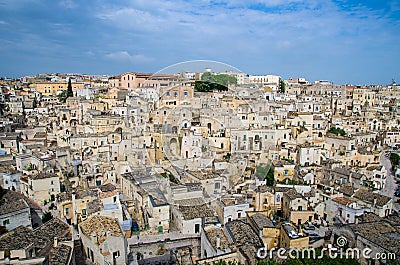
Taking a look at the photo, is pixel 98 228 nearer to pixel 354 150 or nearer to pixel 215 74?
pixel 215 74

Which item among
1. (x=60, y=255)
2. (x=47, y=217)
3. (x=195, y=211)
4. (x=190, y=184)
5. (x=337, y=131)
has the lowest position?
(x=47, y=217)

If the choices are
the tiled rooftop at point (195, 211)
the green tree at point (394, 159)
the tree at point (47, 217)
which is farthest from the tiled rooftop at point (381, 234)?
the green tree at point (394, 159)

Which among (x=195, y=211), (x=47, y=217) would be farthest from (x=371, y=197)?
(x=47, y=217)

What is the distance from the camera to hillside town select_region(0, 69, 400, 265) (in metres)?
5.59

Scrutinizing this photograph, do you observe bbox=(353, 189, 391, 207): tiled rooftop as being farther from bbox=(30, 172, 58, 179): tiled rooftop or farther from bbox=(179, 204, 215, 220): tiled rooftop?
bbox=(30, 172, 58, 179): tiled rooftop

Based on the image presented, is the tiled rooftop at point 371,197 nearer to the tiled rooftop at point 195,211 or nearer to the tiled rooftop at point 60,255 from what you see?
the tiled rooftop at point 195,211

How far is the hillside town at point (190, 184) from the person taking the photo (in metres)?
5.59

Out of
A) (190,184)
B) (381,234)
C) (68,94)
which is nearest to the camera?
(381,234)

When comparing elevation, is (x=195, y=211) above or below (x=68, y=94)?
below

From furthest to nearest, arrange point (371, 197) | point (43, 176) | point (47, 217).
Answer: point (43, 176) → point (371, 197) → point (47, 217)

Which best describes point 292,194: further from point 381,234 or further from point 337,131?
point 337,131

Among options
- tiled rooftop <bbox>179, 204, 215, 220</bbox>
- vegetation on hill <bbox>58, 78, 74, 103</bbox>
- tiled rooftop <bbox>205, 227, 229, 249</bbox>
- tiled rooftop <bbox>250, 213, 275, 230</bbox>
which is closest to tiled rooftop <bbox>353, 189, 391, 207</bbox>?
tiled rooftop <bbox>250, 213, 275, 230</bbox>

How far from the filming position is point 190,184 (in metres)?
7.65

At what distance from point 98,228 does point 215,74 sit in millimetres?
3599
